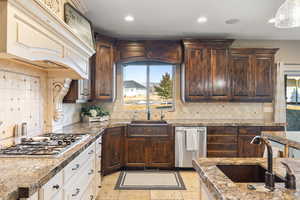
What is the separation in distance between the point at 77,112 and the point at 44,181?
292 centimetres

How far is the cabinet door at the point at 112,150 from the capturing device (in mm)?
3736

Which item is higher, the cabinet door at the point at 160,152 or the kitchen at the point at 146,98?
the kitchen at the point at 146,98

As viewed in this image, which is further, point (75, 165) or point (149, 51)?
point (149, 51)

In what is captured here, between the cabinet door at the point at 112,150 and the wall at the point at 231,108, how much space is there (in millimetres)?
836

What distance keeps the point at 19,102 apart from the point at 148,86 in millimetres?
3001

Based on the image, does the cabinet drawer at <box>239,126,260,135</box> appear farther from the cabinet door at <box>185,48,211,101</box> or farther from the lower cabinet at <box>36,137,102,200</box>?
the lower cabinet at <box>36,137,102,200</box>

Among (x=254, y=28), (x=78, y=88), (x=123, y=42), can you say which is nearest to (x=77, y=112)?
(x=78, y=88)

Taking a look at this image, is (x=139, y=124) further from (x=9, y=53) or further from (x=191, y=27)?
(x=9, y=53)

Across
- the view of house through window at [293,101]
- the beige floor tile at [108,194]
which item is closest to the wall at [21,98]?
the beige floor tile at [108,194]

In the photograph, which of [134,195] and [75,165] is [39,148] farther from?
[134,195]

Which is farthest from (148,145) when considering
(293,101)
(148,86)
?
(293,101)

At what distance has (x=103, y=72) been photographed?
13.6 feet

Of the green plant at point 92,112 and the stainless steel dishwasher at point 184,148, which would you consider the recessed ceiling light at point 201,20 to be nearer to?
the stainless steel dishwasher at point 184,148

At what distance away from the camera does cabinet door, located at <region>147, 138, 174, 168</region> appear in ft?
13.4
